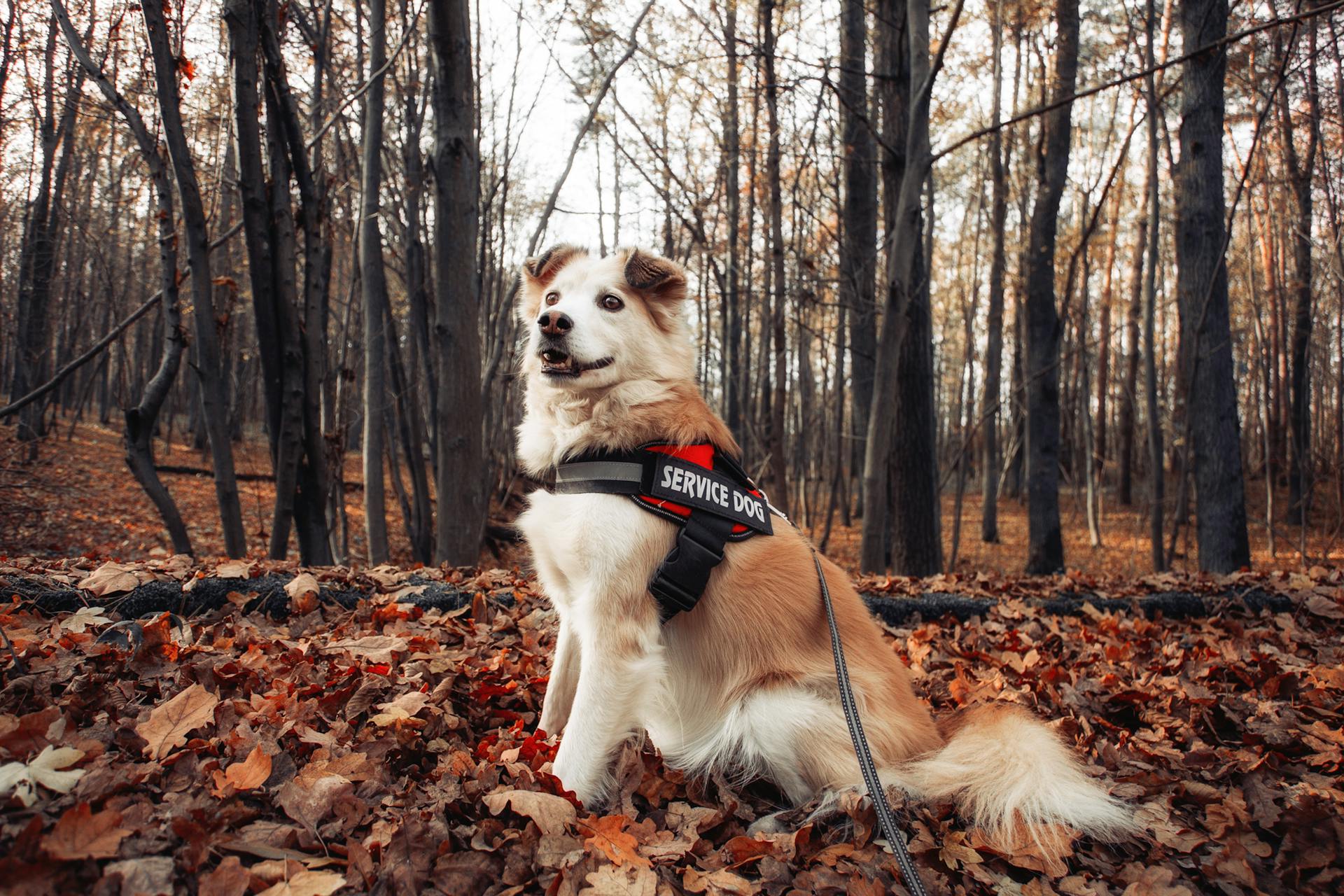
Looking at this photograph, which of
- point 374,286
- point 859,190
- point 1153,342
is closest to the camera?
point 374,286

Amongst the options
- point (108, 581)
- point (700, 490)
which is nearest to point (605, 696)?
point (700, 490)

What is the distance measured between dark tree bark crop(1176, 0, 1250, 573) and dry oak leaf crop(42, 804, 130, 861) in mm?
10377

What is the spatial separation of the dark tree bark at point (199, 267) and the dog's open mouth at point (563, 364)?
12.1 ft

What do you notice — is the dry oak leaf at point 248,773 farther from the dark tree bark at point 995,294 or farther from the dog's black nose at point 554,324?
the dark tree bark at point 995,294

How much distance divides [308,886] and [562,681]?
133 cm

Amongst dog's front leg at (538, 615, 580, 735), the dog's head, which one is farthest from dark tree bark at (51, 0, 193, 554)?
dog's front leg at (538, 615, 580, 735)

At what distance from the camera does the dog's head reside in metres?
2.80

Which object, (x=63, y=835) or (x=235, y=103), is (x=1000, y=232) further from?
(x=63, y=835)

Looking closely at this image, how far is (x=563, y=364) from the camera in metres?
2.81

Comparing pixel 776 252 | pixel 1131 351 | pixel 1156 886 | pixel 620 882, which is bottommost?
pixel 1156 886

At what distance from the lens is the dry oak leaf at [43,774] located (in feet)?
5.25

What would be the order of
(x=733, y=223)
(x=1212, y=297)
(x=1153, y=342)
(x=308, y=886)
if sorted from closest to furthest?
(x=308, y=886)
(x=1212, y=297)
(x=733, y=223)
(x=1153, y=342)

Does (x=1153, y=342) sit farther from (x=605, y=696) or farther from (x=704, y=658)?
(x=605, y=696)

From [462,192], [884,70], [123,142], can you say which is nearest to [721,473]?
[462,192]
